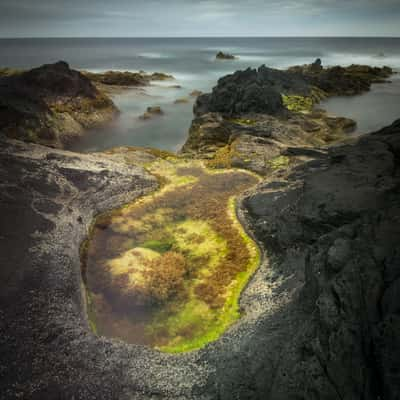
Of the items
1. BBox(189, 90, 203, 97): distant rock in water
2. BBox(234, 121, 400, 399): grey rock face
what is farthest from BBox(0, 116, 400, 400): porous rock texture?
BBox(189, 90, 203, 97): distant rock in water

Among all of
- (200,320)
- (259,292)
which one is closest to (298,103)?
(259,292)

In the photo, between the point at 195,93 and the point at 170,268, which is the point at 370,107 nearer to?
the point at 195,93

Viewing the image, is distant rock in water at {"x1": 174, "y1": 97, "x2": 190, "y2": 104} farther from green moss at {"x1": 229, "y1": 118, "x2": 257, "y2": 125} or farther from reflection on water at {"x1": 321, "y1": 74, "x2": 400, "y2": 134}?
reflection on water at {"x1": 321, "y1": 74, "x2": 400, "y2": 134}

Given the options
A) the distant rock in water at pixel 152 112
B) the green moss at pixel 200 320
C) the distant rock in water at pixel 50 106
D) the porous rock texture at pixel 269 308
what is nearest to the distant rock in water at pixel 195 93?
the distant rock in water at pixel 152 112

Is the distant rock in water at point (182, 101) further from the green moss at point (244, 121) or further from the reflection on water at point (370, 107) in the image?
the reflection on water at point (370, 107)

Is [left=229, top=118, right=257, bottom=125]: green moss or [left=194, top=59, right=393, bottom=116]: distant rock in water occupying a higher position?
[left=194, top=59, right=393, bottom=116]: distant rock in water

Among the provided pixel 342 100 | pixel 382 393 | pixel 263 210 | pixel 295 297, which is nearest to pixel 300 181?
pixel 263 210
